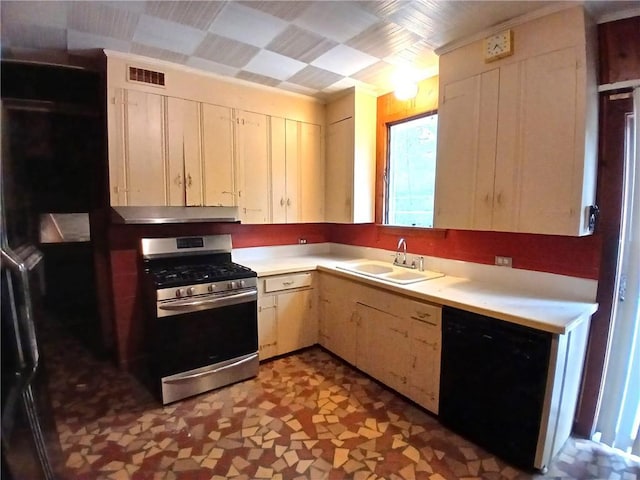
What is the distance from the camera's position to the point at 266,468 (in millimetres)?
1798

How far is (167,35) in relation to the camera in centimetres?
214

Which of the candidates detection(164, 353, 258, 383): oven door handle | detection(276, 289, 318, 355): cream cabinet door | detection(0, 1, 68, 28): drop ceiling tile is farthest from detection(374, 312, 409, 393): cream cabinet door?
detection(0, 1, 68, 28): drop ceiling tile

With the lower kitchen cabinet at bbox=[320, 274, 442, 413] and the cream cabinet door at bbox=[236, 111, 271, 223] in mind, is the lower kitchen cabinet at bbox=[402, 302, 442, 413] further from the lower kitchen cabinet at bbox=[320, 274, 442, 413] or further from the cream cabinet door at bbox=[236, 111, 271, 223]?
the cream cabinet door at bbox=[236, 111, 271, 223]

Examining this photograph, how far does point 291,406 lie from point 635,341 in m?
2.17

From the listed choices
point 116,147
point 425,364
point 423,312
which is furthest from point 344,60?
point 425,364

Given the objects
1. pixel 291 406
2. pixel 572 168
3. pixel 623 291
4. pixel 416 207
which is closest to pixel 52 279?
pixel 291 406

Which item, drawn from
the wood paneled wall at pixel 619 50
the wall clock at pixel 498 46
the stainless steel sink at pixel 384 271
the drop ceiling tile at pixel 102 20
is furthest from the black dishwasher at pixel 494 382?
the drop ceiling tile at pixel 102 20

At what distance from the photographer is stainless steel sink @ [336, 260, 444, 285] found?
2654 millimetres

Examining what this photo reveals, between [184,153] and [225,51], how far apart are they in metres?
0.87

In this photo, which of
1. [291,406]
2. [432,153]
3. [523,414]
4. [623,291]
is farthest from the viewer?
[432,153]

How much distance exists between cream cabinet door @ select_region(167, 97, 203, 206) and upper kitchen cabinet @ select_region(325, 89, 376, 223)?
4.49ft

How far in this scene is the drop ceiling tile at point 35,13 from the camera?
1778 mm

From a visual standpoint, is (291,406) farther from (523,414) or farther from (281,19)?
(281,19)

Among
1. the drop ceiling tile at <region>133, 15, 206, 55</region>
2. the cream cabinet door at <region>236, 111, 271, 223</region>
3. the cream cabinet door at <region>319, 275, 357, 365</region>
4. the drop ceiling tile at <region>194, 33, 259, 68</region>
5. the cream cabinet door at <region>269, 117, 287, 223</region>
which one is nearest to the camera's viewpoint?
the drop ceiling tile at <region>133, 15, 206, 55</region>
